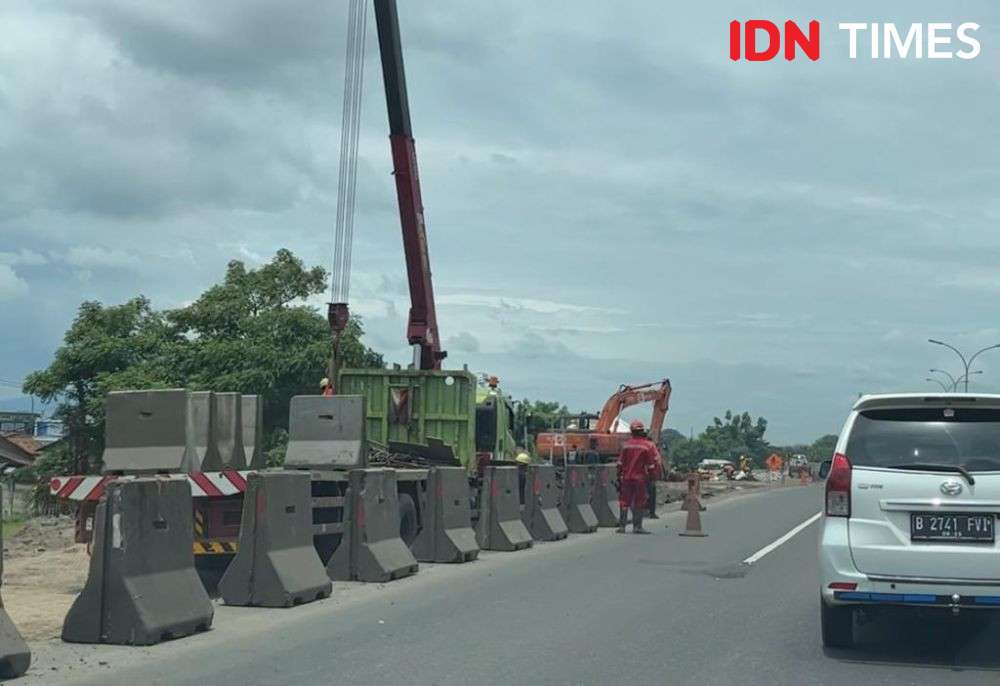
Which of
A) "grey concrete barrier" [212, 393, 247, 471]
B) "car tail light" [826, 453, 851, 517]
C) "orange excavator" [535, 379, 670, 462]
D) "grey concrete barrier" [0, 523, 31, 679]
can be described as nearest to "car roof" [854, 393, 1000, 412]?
"car tail light" [826, 453, 851, 517]

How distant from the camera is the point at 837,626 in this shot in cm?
933

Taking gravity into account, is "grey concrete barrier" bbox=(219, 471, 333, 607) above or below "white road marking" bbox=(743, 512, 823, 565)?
above

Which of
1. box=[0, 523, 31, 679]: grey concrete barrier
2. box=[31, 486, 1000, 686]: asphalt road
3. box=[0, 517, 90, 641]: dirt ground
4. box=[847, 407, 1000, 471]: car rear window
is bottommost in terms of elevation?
box=[0, 517, 90, 641]: dirt ground

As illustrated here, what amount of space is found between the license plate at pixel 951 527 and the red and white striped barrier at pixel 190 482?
21.5ft

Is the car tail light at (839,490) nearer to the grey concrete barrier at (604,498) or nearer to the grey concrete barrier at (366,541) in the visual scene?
the grey concrete barrier at (366,541)

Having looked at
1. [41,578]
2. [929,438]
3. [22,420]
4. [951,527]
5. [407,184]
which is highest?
[407,184]

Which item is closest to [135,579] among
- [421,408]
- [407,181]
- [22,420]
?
[421,408]

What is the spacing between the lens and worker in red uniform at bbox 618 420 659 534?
69.8 ft

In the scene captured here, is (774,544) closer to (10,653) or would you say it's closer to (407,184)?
(407,184)

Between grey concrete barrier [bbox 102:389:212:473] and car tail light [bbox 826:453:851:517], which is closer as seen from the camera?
car tail light [bbox 826:453:851:517]

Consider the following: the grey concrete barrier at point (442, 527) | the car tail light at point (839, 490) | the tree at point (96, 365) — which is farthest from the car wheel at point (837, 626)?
the tree at point (96, 365)

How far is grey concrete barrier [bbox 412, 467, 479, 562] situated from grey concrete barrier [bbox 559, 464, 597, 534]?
608cm

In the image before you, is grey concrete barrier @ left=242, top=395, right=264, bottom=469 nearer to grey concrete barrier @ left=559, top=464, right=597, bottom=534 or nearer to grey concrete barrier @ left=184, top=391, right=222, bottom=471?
grey concrete barrier @ left=184, top=391, right=222, bottom=471

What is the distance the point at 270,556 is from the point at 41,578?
17.0ft
